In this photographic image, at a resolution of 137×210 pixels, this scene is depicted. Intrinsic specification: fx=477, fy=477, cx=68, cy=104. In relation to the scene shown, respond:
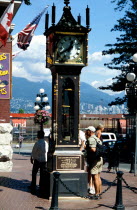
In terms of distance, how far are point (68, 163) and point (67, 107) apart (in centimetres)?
159

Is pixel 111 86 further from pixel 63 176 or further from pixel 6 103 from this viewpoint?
pixel 63 176

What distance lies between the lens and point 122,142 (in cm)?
3297

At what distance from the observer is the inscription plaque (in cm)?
1276

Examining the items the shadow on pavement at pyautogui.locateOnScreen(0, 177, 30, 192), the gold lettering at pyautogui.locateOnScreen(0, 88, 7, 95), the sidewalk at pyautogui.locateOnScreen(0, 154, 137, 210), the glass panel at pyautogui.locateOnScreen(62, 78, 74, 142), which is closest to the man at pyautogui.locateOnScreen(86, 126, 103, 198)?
the sidewalk at pyautogui.locateOnScreen(0, 154, 137, 210)

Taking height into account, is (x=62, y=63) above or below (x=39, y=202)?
above

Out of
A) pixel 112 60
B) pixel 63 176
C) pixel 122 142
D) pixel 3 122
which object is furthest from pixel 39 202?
pixel 112 60

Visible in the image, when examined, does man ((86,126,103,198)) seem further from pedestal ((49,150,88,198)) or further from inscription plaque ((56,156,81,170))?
inscription plaque ((56,156,81,170))

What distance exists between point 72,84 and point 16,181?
4851 millimetres

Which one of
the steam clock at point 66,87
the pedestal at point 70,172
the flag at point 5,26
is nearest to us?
the pedestal at point 70,172

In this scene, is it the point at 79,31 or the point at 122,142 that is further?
the point at 122,142

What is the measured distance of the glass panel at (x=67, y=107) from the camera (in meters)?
13.3

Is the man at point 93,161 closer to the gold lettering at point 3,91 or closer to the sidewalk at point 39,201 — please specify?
the sidewalk at point 39,201

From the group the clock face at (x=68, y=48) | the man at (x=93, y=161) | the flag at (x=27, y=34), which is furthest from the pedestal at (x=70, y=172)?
the flag at (x=27, y=34)

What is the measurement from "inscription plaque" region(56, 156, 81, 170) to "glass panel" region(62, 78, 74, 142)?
706 mm
